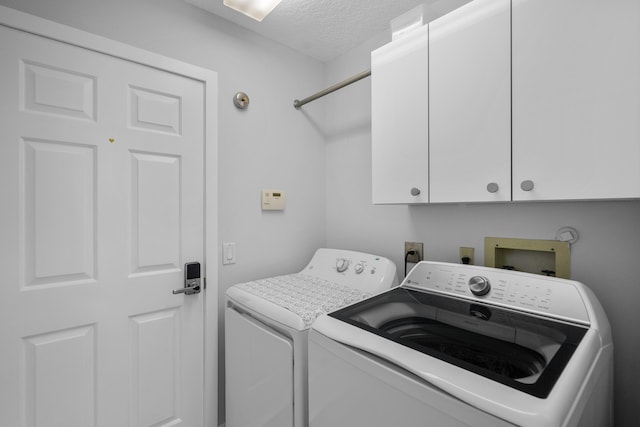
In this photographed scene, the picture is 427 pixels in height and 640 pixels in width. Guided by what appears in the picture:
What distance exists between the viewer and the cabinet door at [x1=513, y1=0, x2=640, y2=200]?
848 mm

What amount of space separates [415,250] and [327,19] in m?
1.52

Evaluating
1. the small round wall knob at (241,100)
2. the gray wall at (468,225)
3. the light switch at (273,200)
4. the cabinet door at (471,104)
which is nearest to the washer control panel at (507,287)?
the gray wall at (468,225)

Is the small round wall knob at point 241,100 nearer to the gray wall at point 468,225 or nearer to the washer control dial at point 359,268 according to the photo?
the gray wall at point 468,225

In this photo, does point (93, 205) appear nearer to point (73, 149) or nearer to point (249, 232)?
point (73, 149)

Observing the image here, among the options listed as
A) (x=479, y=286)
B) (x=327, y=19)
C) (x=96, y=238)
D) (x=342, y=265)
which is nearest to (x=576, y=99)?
(x=479, y=286)

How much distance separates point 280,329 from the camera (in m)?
1.25

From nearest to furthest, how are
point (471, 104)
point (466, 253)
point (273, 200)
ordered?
point (471, 104), point (466, 253), point (273, 200)

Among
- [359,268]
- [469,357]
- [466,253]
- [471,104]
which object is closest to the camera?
[469,357]

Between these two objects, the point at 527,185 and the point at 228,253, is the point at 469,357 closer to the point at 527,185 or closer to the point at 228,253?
the point at 527,185

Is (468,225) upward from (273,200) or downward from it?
downward

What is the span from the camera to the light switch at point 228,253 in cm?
176

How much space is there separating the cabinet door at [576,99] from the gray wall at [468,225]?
383 millimetres

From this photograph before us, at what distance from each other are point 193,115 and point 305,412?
5.20ft

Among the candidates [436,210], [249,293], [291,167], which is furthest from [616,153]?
[291,167]
